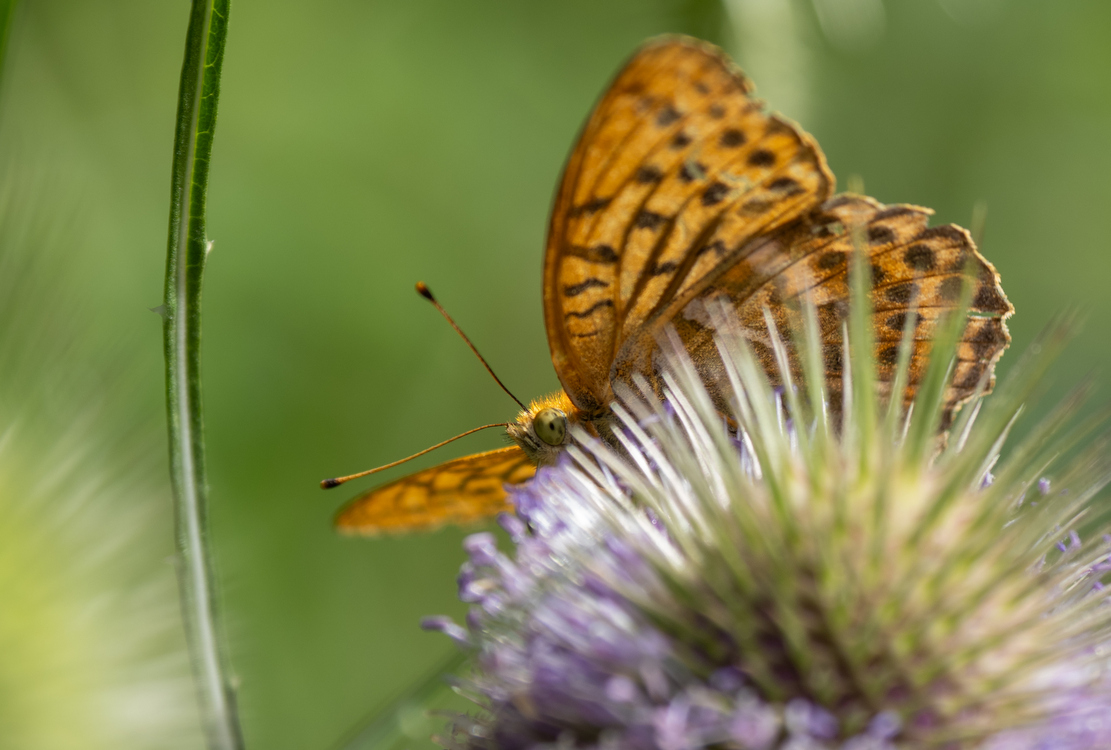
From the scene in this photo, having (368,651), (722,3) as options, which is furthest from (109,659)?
(722,3)

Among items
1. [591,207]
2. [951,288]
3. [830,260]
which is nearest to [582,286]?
[591,207]

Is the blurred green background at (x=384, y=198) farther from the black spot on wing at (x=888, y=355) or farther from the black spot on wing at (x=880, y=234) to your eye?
the black spot on wing at (x=888, y=355)

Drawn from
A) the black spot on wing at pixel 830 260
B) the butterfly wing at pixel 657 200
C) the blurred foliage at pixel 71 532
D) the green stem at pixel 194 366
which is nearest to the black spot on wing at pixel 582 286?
→ the butterfly wing at pixel 657 200

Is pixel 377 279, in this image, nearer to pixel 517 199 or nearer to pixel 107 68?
pixel 517 199

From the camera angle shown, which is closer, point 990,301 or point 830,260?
point 990,301

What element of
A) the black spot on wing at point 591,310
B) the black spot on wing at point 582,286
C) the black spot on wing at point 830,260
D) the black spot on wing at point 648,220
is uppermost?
the black spot on wing at point 648,220

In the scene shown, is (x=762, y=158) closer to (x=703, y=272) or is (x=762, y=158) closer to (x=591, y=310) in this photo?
(x=703, y=272)

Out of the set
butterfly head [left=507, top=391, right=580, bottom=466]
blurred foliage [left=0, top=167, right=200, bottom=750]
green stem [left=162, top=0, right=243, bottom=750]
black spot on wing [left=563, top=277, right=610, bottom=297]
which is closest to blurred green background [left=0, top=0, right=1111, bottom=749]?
blurred foliage [left=0, top=167, right=200, bottom=750]

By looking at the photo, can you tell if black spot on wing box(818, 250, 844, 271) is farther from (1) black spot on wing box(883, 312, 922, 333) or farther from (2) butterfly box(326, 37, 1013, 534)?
(1) black spot on wing box(883, 312, 922, 333)
